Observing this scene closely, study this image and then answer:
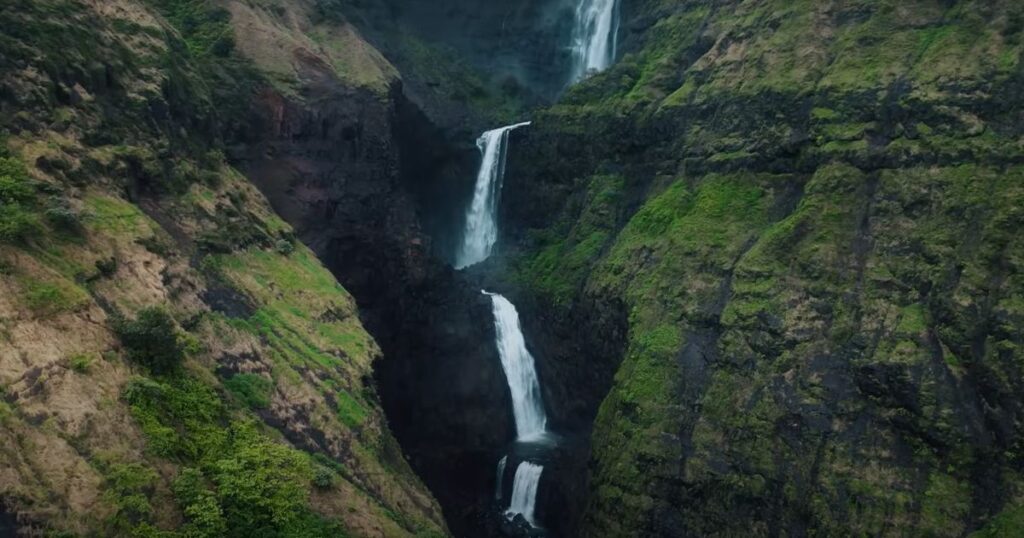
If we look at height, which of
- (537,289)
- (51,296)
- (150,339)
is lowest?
(150,339)

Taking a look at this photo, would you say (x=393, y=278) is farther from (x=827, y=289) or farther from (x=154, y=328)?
(x=154, y=328)

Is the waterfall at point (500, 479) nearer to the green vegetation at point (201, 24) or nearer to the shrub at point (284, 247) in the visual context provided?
the shrub at point (284, 247)

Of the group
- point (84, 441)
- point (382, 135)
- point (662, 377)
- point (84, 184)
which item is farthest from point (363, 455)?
point (382, 135)

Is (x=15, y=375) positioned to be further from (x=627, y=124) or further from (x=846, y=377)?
(x=627, y=124)

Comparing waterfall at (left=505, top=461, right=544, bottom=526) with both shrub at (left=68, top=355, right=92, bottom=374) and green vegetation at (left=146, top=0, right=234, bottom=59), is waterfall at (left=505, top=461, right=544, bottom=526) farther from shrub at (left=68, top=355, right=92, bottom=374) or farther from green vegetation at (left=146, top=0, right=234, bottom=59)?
green vegetation at (left=146, top=0, right=234, bottom=59)

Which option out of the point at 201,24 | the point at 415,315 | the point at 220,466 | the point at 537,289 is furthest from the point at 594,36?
the point at 220,466
